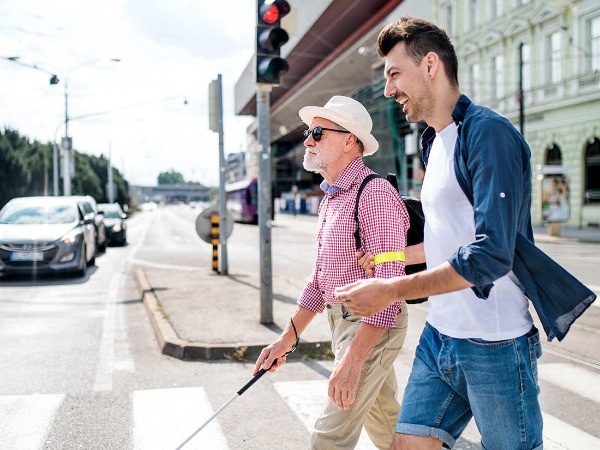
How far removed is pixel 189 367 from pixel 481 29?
3298cm

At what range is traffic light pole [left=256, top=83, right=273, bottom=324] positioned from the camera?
7315 mm

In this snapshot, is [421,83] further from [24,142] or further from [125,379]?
[24,142]

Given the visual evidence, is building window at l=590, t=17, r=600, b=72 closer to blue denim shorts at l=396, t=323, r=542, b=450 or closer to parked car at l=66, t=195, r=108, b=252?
parked car at l=66, t=195, r=108, b=252

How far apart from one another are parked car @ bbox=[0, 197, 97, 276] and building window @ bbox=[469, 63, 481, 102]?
2597 centimetres

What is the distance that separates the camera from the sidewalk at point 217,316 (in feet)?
20.1

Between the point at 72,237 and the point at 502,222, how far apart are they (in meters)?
11.8

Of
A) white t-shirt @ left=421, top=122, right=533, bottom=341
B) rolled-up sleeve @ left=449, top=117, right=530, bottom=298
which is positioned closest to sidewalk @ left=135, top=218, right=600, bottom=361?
white t-shirt @ left=421, top=122, right=533, bottom=341

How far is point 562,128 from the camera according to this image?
2905 centimetres

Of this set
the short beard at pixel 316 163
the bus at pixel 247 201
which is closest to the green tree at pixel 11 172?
the bus at pixel 247 201

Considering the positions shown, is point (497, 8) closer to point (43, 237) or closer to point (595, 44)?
point (595, 44)

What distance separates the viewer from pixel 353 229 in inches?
102

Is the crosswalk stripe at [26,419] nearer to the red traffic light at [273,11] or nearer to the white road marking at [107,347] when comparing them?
the white road marking at [107,347]

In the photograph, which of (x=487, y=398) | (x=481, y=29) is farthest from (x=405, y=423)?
(x=481, y=29)

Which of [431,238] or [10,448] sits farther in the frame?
[10,448]
